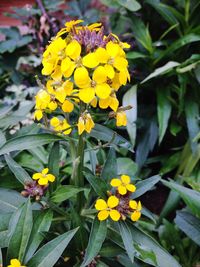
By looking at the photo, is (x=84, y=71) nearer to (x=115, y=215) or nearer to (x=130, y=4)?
(x=115, y=215)

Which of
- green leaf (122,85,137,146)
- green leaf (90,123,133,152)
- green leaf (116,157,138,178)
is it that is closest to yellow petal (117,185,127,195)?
green leaf (90,123,133,152)

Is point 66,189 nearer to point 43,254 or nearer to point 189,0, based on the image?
point 43,254

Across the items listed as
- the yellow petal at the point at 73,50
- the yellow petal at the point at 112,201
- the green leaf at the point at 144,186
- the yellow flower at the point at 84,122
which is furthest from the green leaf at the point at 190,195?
the yellow petal at the point at 73,50

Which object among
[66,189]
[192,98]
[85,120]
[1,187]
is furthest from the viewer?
[192,98]

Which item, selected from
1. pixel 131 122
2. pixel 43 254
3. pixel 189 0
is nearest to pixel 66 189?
pixel 43 254

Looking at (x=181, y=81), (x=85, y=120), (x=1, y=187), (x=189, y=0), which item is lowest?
(x=181, y=81)

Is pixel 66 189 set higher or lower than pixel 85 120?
lower

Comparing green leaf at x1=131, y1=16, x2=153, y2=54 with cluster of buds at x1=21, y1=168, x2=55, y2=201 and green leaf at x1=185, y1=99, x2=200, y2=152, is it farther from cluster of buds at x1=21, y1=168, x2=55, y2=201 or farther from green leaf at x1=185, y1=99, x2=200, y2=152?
cluster of buds at x1=21, y1=168, x2=55, y2=201
